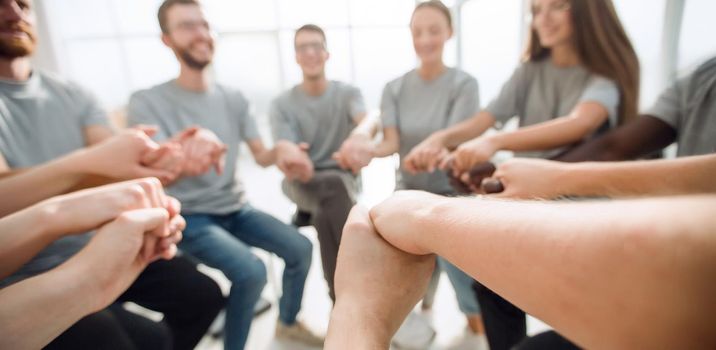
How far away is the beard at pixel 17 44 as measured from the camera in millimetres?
770

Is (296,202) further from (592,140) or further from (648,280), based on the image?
(648,280)

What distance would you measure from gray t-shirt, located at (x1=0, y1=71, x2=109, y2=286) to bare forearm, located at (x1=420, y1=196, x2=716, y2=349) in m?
0.89

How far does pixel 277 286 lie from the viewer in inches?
54.7

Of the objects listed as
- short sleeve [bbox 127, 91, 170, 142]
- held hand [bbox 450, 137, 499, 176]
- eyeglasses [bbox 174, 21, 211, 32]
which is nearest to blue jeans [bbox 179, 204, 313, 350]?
short sleeve [bbox 127, 91, 170, 142]

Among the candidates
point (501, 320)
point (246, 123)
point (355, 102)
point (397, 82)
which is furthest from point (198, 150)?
point (501, 320)

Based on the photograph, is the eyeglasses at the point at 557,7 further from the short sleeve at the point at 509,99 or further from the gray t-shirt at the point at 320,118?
the gray t-shirt at the point at 320,118

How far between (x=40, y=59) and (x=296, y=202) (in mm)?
3141

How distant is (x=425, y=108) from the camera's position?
3.91ft

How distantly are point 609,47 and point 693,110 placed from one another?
0.31 meters

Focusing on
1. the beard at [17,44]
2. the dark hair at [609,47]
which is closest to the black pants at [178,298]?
the beard at [17,44]

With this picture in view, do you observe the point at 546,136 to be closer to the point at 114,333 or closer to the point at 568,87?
the point at 568,87

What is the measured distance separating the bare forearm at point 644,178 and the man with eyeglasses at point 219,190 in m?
0.80

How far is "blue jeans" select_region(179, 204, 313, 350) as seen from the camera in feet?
3.00

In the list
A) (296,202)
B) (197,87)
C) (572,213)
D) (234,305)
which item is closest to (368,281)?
(572,213)
